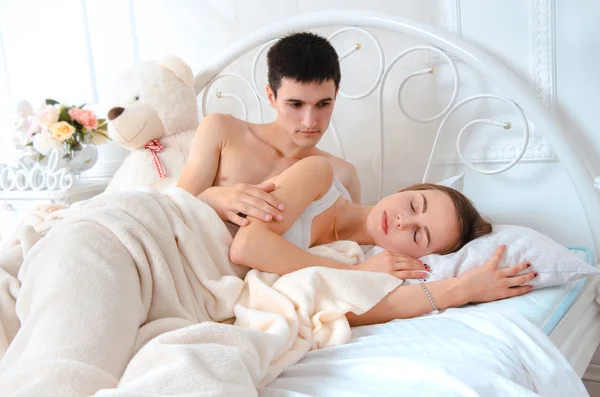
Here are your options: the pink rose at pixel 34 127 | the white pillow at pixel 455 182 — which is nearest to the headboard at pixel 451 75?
the white pillow at pixel 455 182

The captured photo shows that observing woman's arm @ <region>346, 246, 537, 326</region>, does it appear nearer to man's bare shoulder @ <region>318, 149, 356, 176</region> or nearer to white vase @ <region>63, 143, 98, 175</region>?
man's bare shoulder @ <region>318, 149, 356, 176</region>

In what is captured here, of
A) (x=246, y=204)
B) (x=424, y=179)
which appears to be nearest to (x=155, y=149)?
(x=246, y=204)

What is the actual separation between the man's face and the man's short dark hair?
0.06 ft

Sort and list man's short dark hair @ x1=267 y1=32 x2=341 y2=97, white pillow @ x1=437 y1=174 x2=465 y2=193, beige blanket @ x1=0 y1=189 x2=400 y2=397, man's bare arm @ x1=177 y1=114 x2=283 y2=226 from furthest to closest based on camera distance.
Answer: white pillow @ x1=437 y1=174 x2=465 y2=193, man's short dark hair @ x1=267 y1=32 x2=341 y2=97, man's bare arm @ x1=177 y1=114 x2=283 y2=226, beige blanket @ x1=0 y1=189 x2=400 y2=397

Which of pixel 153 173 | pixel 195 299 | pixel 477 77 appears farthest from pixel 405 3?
pixel 195 299

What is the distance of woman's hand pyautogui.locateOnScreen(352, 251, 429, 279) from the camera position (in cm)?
123

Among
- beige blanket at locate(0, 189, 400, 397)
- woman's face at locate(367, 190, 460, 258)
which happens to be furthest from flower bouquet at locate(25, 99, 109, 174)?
woman's face at locate(367, 190, 460, 258)

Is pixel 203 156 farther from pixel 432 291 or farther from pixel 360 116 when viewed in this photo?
pixel 432 291

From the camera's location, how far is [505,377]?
2.86ft

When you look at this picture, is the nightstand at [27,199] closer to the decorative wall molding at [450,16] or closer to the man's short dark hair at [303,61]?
the man's short dark hair at [303,61]

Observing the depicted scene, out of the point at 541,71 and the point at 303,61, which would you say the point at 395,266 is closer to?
the point at 303,61

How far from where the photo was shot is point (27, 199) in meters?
2.04

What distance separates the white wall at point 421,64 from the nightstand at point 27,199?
19.4 inches

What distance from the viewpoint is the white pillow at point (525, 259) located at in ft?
4.12
